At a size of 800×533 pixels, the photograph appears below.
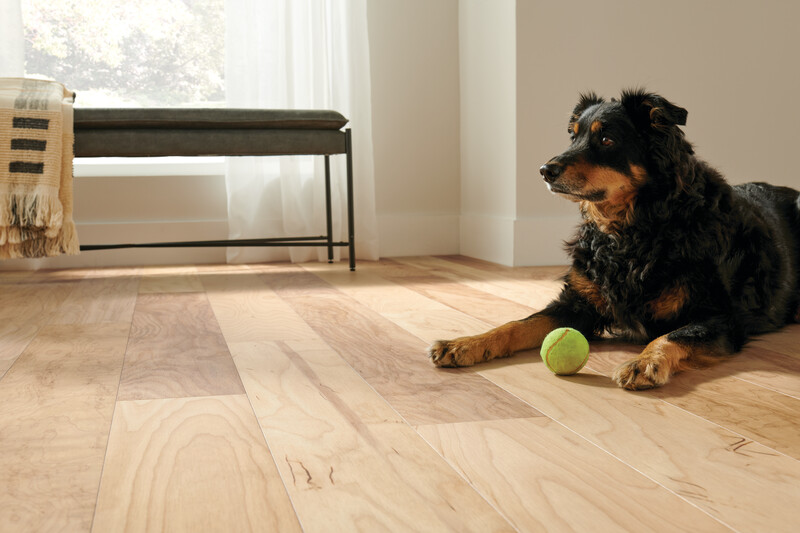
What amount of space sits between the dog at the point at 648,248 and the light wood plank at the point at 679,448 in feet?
0.86

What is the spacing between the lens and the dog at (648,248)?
5.61 feet

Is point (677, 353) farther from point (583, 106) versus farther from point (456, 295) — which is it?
point (456, 295)

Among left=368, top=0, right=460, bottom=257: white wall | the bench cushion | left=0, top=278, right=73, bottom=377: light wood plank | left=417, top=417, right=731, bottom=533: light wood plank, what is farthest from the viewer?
left=368, top=0, right=460, bottom=257: white wall

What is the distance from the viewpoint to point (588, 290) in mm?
1844

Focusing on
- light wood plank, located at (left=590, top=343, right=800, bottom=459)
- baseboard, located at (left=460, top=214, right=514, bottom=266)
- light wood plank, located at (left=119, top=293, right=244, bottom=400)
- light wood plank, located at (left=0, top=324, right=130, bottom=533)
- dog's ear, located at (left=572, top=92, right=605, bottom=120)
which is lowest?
light wood plank, located at (left=590, top=343, right=800, bottom=459)

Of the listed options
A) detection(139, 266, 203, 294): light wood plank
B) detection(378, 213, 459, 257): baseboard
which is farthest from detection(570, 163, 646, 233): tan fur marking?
detection(378, 213, 459, 257): baseboard

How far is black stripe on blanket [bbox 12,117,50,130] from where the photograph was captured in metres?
2.90

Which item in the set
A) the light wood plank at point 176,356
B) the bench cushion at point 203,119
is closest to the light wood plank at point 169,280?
the light wood plank at point 176,356

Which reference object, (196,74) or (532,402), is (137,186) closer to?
(196,74)

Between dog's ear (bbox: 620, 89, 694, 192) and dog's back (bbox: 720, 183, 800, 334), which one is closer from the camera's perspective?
dog's ear (bbox: 620, 89, 694, 192)

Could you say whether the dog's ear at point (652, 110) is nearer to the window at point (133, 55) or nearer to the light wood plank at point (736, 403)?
the light wood plank at point (736, 403)

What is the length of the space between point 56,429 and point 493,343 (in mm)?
872

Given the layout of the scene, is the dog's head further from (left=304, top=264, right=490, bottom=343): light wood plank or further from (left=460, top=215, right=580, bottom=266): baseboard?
(left=460, top=215, right=580, bottom=266): baseboard

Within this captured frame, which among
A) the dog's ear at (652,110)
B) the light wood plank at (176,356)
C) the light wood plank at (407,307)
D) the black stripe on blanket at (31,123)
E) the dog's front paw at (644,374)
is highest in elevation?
the black stripe on blanket at (31,123)
